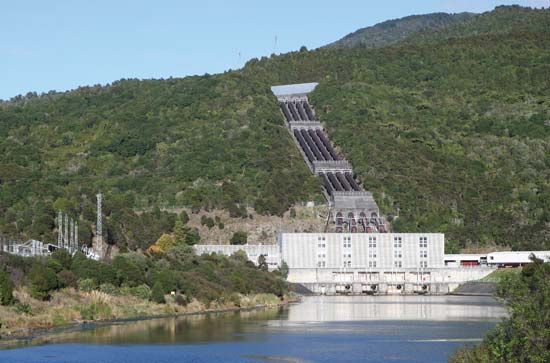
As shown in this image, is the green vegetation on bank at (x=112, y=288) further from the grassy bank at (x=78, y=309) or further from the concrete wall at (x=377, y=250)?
the concrete wall at (x=377, y=250)

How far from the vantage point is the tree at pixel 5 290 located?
69938 mm

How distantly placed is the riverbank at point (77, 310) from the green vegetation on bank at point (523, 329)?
88.8ft

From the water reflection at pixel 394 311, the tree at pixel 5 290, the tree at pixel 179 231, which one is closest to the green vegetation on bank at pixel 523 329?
the tree at pixel 5 290

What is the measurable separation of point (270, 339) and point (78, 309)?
14.7m

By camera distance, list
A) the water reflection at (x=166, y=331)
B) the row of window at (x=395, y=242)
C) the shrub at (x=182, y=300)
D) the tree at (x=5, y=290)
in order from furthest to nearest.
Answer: the row of window at (x=395, y=242), the shrub at (x=182, y=300), the tree at (x=5, y=290), the water reflection at (x=166, y=331)

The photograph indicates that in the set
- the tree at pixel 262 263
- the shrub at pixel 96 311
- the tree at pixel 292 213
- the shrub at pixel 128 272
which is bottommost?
→ the shrub at pixel 96 311

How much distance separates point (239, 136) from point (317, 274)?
1707 inches

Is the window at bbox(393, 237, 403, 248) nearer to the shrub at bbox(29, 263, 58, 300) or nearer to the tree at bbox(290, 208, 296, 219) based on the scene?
the tree at bbox(290, 208, 296, 219)

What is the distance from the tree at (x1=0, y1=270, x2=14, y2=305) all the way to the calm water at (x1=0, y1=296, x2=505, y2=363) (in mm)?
4201

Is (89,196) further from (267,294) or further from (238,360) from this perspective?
(238,360)

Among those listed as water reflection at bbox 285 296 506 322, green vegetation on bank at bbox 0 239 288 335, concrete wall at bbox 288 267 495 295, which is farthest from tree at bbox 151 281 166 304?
concrete wall at bbox 288 267 495 295

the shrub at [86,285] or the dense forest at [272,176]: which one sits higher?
the dense forest at [272,176]

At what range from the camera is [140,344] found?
64.2 m

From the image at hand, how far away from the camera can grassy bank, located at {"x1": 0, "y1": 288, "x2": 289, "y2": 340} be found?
69.4 metres
